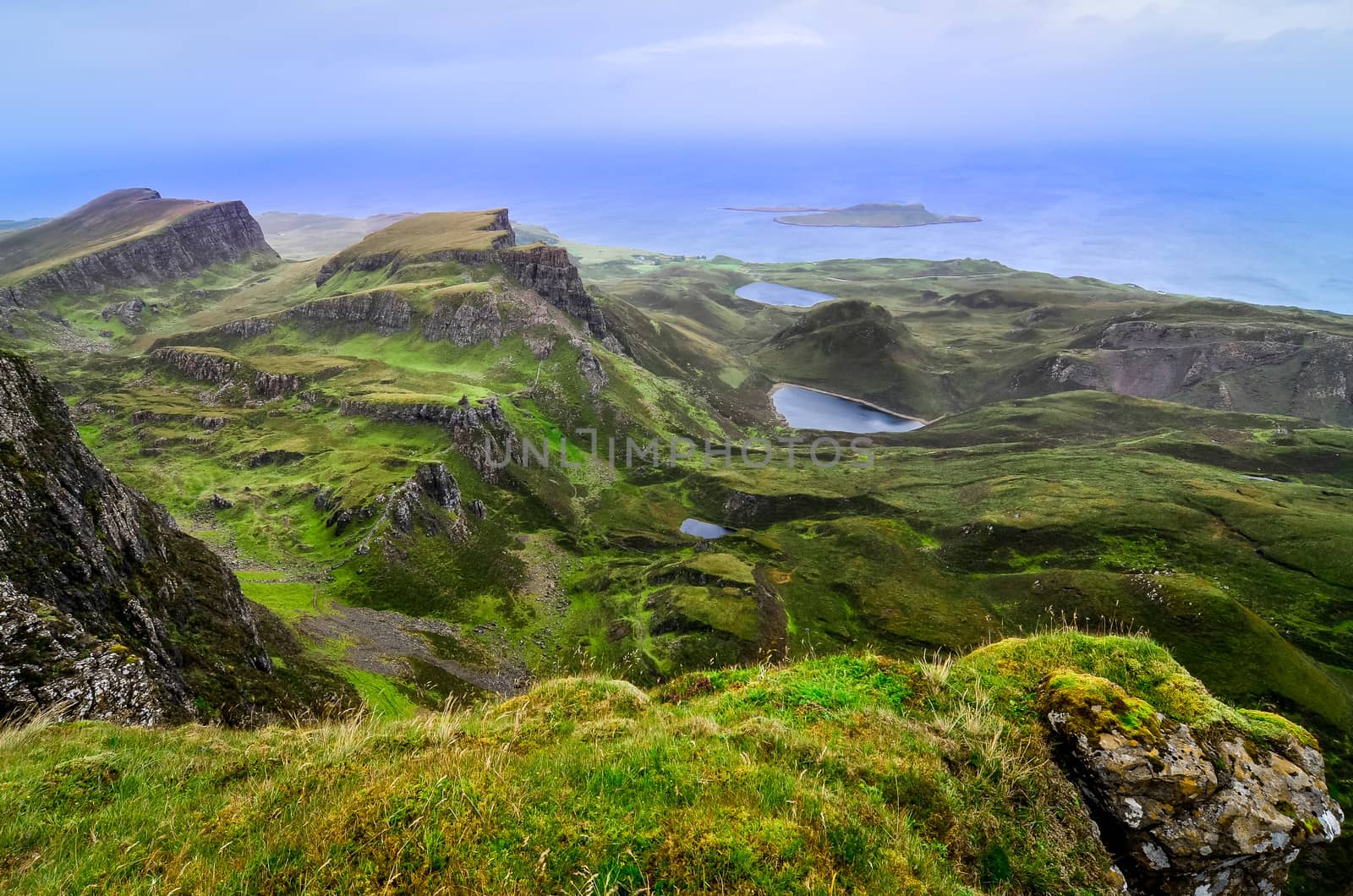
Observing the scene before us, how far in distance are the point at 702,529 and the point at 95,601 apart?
99.9 meters

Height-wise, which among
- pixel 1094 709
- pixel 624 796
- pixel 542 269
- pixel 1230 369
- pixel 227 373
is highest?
pixel 542 269

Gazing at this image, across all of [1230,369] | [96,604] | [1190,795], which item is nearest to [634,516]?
[96,604]

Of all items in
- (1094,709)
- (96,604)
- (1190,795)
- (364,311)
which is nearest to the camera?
(1190,795)

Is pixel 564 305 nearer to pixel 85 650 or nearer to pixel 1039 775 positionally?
pixel 85 650

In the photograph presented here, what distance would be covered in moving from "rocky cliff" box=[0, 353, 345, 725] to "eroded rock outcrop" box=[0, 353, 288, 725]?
0.06 m

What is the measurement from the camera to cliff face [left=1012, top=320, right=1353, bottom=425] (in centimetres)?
16988

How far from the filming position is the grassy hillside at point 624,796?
5938 millimetres

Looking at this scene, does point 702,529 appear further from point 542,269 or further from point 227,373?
point 227,373

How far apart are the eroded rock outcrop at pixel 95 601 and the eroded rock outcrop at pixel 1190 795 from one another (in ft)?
74.7

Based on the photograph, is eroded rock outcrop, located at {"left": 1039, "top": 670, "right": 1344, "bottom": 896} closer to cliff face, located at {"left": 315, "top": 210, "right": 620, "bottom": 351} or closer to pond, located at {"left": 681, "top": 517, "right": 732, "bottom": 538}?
pond, located at {"left": 681, "top": 517, "right": 732, "bottom": 538}

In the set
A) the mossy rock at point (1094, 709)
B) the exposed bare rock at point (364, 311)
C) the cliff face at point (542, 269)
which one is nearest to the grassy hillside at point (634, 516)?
the exposed bare rock at point (364, 311)

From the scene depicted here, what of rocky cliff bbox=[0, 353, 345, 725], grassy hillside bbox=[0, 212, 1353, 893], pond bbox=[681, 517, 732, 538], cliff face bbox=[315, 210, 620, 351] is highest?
cliff face bbox=[315, 210, 620, 351]

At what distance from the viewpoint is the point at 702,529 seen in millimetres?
117562

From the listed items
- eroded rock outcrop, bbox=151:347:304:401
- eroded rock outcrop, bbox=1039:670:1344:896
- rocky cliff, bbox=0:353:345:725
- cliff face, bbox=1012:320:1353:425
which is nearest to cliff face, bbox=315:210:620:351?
eroded rock outcrop, bbox=151:347:304:401
